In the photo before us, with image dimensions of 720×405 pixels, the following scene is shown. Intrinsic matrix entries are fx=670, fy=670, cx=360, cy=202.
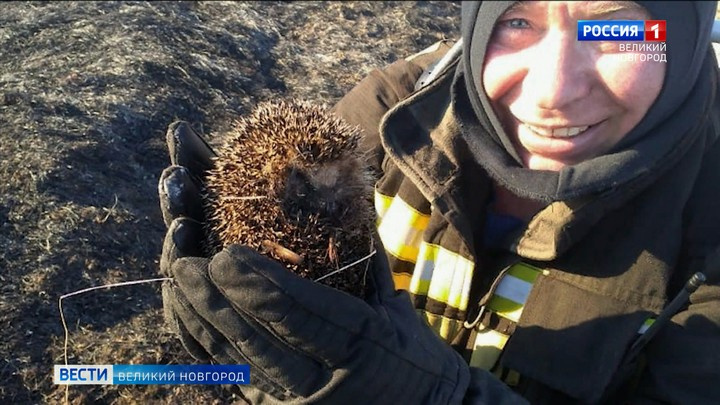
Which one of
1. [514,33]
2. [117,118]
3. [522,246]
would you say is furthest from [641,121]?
[117,118]

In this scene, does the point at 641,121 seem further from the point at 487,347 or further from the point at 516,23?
the point at 487,347

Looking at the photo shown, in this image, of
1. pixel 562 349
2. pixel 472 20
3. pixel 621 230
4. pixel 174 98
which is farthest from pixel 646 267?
pixel 174 98

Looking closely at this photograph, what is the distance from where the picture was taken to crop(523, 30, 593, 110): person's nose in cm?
217

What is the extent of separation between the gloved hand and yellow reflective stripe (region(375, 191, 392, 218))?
698 mm

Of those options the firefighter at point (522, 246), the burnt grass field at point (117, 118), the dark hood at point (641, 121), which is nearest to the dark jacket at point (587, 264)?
the firefighter at point (522, 246)

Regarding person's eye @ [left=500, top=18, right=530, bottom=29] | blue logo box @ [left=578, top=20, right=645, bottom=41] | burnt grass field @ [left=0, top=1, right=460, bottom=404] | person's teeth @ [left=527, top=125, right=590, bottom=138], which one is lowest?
burnt grass field @ [left=0, top=1, right=460, bottom=404]

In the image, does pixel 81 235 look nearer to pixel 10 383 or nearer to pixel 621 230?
pixel 10 383

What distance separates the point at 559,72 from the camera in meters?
2.22

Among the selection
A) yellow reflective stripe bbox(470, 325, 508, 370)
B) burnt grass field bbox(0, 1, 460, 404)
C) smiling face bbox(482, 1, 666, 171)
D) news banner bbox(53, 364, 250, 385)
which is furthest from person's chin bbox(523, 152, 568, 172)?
burnt grass field bbox(0, 1, 460, 404)

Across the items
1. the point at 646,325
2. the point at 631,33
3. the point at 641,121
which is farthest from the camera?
the point at 646,325

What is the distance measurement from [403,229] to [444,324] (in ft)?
1.53

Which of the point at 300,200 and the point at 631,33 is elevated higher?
A: the point at 631,33

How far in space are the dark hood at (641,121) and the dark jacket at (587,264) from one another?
0.37ft

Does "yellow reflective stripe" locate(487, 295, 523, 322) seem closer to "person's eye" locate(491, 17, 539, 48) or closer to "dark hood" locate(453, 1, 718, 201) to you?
"dark hood" locate(453, 1, 718, 201)
